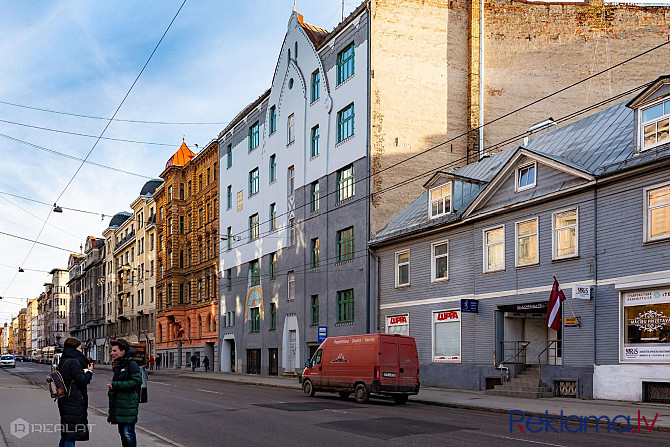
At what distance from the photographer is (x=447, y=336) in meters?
30.0

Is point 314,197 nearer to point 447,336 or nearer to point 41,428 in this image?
point 447,336

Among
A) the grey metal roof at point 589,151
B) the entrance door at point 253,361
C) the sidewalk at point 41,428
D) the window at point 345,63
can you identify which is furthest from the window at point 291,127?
the sidewalk at point 41,428

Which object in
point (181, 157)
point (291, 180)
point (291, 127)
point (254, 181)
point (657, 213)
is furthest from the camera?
point (181, 157)

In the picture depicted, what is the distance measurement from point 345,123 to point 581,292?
1906 centimetres

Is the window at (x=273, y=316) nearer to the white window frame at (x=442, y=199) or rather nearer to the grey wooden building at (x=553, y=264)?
the grey wooden building at (x=553, y=264)

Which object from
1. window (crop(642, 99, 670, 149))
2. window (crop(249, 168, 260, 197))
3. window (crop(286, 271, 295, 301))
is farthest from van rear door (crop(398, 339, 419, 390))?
window (crop(249, 168, 260, 197))

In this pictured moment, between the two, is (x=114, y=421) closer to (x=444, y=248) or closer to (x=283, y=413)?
(x=283, y=413)

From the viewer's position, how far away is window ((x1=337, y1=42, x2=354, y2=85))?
127 feet

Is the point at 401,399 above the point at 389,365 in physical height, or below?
below

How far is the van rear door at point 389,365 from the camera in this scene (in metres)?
22.7

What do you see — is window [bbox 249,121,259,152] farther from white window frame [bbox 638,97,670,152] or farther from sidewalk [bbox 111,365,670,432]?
white window frame [bbox 638,97,670,152]

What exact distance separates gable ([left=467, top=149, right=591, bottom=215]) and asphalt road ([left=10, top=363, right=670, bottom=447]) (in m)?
8.45

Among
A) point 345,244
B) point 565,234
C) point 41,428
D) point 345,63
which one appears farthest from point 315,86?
point 41,428

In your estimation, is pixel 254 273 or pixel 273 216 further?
pixel 254 273
